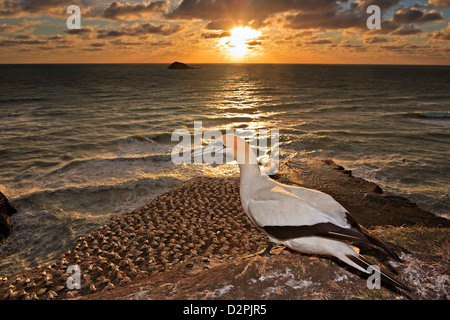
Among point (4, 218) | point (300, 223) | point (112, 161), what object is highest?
point (300, 223)

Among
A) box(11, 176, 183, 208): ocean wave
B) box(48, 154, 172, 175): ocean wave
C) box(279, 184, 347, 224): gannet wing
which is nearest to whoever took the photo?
box(279, 184, 347, 224): gannet wing

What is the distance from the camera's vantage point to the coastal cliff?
3619 millimetres

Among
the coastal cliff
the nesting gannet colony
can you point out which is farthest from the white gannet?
the nesting gannet colony

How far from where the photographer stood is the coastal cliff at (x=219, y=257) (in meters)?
3.62

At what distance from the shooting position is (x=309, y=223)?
3316 millimetres

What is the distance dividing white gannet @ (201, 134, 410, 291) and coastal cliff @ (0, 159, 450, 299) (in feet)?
1.55

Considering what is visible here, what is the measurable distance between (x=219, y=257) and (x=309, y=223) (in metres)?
3.49

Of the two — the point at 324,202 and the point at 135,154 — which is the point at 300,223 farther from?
the point at 135,154

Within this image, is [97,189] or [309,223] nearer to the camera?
[309,223]

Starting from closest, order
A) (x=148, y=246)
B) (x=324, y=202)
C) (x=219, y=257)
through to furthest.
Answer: (x=324, y=202) → (x=219, y=257) → (x=148, y=246)

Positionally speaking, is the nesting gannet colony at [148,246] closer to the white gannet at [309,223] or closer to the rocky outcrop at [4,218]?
the white gannet at [309,223]

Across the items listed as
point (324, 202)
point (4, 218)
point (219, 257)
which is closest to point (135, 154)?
point (4, 218)

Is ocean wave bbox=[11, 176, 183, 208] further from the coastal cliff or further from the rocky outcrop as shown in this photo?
the coastal cliff

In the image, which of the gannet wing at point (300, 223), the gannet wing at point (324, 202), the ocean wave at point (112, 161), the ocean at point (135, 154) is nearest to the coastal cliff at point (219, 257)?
the gannet wing at point (300, 223)
